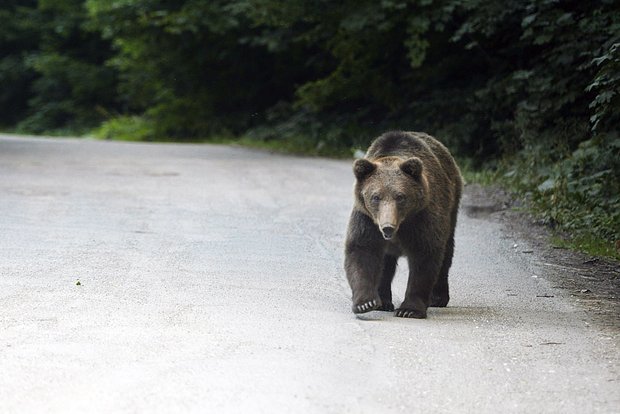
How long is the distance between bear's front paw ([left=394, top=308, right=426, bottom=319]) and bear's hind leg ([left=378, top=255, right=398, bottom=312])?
1.13ft

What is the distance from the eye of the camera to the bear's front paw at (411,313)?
759cm

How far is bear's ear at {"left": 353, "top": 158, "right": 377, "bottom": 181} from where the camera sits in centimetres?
766

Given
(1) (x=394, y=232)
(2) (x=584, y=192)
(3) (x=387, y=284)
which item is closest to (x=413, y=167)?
(1) (x=394, y=232)

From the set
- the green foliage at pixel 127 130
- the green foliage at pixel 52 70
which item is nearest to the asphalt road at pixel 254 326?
the green foliage at pixel 127 130

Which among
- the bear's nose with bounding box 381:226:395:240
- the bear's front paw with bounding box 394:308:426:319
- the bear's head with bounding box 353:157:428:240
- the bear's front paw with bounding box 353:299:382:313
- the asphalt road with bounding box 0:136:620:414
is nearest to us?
the asphalt road with bounding box 0:136:620:414

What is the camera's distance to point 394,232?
7242mm

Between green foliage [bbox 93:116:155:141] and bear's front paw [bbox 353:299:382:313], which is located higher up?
bear's front paw [bbox 353:299:382:313]

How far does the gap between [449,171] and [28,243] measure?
3986mm

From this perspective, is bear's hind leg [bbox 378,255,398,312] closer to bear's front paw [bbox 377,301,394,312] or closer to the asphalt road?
bear's front paw [bbox 377,301,394,312]

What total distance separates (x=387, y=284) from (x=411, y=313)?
1.70 feet

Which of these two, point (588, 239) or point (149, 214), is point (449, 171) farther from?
point (149, 214)

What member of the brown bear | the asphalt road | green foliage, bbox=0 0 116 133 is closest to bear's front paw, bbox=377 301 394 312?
the brown bear

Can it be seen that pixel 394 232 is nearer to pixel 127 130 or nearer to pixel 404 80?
pixel 404 80

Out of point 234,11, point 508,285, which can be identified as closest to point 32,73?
point 234,11
